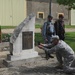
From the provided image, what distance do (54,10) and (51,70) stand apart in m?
31.6

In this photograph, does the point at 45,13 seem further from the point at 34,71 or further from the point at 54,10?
the point at 34,71

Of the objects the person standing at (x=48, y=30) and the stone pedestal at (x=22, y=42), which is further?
the person standing at (x=48, y=30)

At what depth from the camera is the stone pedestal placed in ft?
36.7

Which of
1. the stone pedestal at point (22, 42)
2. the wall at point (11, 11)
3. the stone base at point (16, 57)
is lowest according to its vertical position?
the stone base at point (16, 57)

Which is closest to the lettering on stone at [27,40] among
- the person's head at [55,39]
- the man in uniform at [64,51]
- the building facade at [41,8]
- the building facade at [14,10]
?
the man in uniform at [64,51]

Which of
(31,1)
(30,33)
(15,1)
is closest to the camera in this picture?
(30,33)

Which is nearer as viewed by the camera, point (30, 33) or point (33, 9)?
point (30, 33)

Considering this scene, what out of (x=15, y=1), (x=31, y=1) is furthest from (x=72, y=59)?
(x=31, y=1)

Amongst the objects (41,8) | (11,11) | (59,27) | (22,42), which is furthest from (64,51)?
(41,8)

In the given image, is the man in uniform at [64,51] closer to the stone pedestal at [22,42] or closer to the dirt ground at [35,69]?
the dirt ground at [35,69]

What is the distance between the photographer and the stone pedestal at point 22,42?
11.2 meters

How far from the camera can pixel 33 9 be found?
3931 cm

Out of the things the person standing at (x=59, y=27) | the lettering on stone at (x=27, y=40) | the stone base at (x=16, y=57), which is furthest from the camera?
the person standing at (x=59, y=27)

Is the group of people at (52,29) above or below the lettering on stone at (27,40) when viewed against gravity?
above
